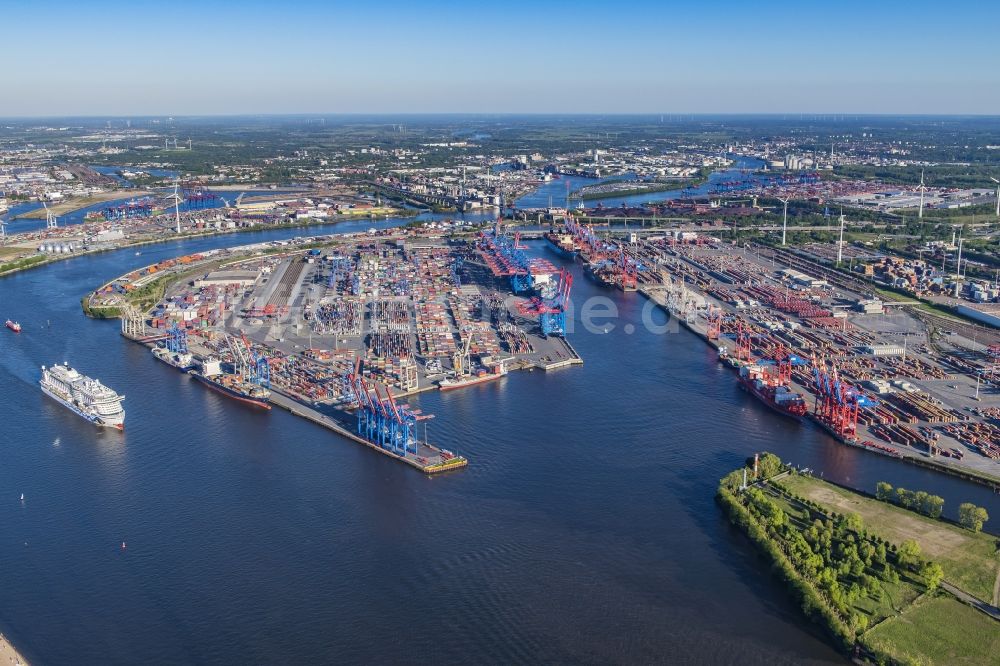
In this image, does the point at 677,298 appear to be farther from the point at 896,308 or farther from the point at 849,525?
the point at 849,525

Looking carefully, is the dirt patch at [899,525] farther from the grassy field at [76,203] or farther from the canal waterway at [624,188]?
the grassy field at [76,203]

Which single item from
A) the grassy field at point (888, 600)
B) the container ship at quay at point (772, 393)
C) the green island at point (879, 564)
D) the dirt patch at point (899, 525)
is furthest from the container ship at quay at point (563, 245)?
the grassy field at point (888, 600)

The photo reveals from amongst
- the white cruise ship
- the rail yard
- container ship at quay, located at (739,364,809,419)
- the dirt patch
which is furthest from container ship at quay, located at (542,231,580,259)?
the dirt patch

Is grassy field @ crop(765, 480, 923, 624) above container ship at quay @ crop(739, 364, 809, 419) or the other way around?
the other way around

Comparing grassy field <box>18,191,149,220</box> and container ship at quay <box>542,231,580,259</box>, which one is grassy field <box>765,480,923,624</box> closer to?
container ship at quay <box>542,231,580,259</box>

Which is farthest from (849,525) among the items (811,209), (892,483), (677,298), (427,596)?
(811,209)

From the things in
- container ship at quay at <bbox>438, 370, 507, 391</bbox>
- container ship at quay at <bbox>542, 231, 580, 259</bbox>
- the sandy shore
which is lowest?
the sandy shore

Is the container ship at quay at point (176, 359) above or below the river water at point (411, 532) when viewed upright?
above

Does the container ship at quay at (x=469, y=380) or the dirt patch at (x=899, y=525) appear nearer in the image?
the dirt patch at (x=899, y=525)
